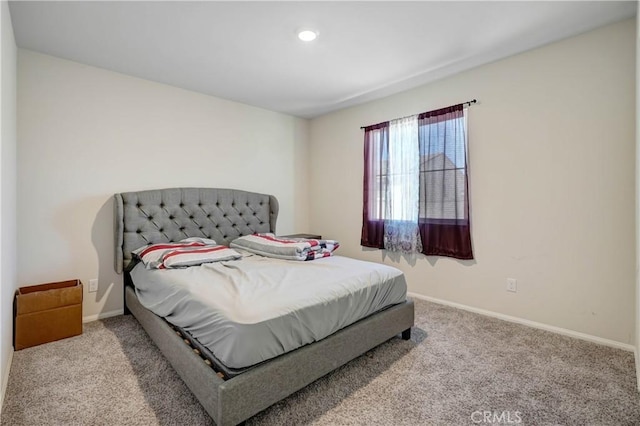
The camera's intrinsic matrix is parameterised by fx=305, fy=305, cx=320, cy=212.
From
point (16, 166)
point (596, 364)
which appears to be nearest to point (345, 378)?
point (596, 364)

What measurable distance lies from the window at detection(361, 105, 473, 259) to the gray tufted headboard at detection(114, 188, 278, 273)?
4.29 ft

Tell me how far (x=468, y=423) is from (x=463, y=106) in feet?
8.34

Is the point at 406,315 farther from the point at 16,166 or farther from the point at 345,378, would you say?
the point at 16,166

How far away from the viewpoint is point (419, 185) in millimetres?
3178

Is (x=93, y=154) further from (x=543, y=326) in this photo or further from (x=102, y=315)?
(x=543, y=326)

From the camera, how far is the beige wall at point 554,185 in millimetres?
2145

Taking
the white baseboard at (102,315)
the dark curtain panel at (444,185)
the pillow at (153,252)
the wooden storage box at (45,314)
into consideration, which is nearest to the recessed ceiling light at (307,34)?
the dark curtain panel at (444,185)

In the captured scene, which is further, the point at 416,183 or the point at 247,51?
the point at 416,183

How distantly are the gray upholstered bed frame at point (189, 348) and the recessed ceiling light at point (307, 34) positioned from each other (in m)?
1.86

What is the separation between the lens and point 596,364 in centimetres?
196

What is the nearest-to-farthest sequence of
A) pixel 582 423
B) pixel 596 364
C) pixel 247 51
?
pixel 582 423 < pixel 596 364 < pixel 247 51

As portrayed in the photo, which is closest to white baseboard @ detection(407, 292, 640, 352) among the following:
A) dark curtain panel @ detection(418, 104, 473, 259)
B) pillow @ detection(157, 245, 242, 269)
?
dark curtain panel @ detection(418, 104, 473, 259)

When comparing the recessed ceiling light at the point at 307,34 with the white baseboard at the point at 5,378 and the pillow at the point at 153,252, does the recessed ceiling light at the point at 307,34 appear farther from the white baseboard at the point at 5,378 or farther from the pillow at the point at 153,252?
the white baseboard at the point at 5,378

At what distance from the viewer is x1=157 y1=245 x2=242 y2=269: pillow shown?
92.3 inches
